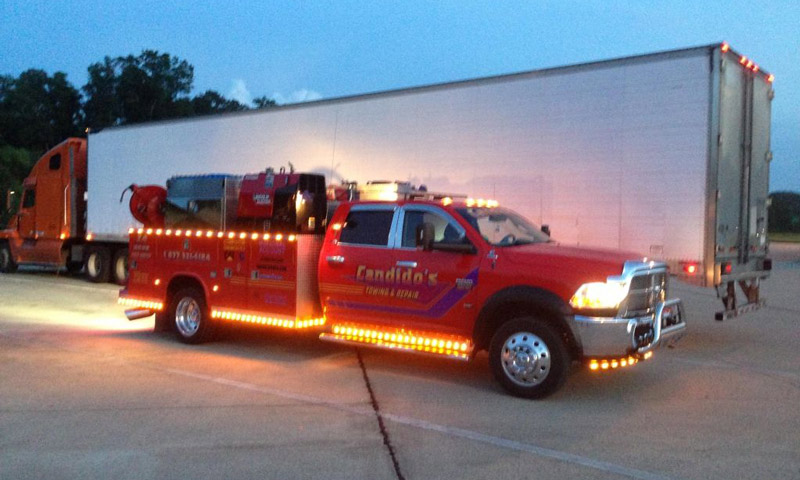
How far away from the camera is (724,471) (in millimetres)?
5262

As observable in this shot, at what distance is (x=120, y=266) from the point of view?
1881 centimetres

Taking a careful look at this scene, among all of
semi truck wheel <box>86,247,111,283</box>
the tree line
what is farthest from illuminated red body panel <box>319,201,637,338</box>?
the tree line

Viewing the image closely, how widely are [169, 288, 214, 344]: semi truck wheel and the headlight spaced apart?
5203mm

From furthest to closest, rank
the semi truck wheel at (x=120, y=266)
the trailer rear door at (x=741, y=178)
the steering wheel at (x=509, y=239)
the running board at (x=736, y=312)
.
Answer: the semi truck wheel at (x=120, y=266)
the running board at (x=736, y=312)
the trailer rear door at (x=741, y=178)
the steering wheel at (x=509, y=239)

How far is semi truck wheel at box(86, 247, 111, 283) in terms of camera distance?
62.4ft

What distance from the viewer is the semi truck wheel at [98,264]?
749 inches

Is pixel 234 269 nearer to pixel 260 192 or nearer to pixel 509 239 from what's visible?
pixel 260 192

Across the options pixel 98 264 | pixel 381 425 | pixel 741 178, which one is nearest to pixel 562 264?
pixel 381 425

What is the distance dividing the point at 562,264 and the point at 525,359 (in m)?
0.99

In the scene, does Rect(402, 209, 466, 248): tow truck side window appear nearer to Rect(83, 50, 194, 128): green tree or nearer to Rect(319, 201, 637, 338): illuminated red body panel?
Rect(319, 201, 637, 338): illuminated red body panel

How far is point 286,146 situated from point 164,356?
600 centimetres

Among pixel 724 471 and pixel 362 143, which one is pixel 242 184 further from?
pixel 724 471

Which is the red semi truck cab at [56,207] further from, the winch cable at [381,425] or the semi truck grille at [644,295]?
the semi truck grille at [644,295]

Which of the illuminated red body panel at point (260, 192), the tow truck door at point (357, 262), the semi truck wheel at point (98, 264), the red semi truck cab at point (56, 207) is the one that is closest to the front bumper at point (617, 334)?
the tow truck door at point (357, 262)
